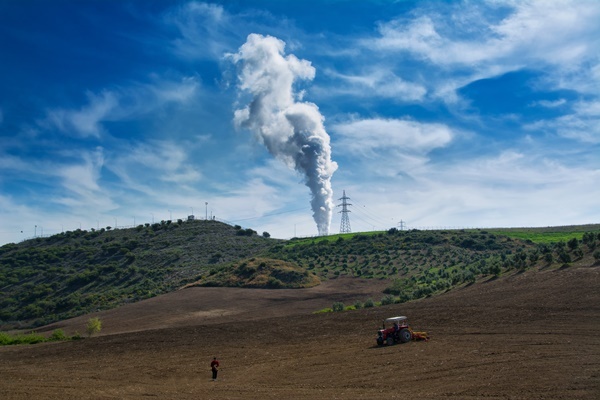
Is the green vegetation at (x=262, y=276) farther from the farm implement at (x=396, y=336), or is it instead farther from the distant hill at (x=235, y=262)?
the farm implement at (x=396, y=336)

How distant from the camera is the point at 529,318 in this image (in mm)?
30891

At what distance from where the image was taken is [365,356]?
88.5 ft

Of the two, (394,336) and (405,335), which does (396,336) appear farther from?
(405,335)

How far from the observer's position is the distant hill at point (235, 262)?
6161 centimetres

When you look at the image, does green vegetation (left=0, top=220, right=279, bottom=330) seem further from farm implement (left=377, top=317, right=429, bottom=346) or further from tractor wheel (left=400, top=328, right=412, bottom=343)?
tractor wheel (left=400, top=328, right=412, bottom=343)

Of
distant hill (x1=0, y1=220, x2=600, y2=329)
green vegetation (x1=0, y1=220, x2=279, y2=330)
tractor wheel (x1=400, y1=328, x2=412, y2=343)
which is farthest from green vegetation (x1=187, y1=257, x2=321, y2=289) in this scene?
tractor wheel (x1=400, y1=328, x2=412, y2=343)

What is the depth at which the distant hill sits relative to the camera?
202 ft

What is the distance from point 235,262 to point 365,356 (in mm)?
63717

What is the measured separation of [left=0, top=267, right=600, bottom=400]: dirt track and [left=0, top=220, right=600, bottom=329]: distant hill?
36.6 feet

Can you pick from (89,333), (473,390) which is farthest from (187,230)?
(473,390)

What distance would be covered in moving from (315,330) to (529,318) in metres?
14.0

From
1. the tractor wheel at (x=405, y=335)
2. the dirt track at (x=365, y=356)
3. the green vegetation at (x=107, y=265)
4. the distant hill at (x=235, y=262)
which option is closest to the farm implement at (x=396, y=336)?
the tractor wheel at (x=405, y=335)

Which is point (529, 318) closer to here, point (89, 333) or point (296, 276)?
point (89, 333)

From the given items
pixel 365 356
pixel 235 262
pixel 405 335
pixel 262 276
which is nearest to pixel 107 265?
pixel 235 262
